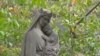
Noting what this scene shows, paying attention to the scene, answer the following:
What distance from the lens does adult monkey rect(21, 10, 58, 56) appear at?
15.8ft

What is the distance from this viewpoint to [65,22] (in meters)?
6.81

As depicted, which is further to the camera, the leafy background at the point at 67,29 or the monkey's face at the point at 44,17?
the leafy background at the point at 67,29

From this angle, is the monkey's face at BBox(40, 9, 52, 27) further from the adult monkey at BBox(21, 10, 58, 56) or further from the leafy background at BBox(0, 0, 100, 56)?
the leafy background at BBox(0, 0, 100, 56)

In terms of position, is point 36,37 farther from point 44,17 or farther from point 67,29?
point 67,29

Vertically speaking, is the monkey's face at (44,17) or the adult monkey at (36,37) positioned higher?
the monkey's face at (44,17)

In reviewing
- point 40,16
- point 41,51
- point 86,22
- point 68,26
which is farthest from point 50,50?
point 86,22

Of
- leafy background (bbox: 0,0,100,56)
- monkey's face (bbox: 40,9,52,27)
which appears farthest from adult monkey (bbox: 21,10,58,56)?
leafy background (bbox: 0,0,100,56)

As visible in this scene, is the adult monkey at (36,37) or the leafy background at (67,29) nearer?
the adult monkey at (36,37)

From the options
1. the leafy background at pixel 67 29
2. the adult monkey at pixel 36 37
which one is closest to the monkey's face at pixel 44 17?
the adult monkey at pixel 36 37

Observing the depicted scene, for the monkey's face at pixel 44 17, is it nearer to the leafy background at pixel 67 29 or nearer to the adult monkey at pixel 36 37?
the adult monkey at pixel 36 37

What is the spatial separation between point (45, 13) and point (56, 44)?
0.50m

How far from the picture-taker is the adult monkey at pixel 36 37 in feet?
15.8

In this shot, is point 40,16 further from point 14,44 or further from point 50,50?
point 14,44

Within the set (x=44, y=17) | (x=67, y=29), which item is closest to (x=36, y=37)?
(x=44, y=17)
